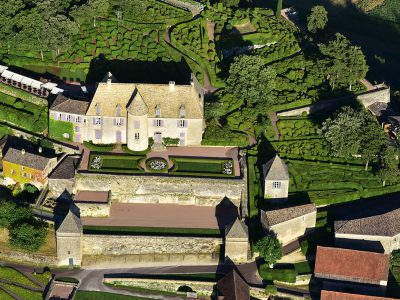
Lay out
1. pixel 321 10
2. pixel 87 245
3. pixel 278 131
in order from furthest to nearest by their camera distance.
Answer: pixel 321 10 < pixel 278 131 < pixel 87 245

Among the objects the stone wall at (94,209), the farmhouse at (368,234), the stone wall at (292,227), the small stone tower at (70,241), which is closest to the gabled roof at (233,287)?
the stone wall at (292,227)

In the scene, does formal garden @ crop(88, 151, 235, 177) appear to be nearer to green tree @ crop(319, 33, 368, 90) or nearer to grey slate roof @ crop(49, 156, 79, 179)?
grey slate roof @ crop(49, 156, 79, 179)

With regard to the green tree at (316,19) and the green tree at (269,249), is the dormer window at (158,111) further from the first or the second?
the green tree at (316,19)

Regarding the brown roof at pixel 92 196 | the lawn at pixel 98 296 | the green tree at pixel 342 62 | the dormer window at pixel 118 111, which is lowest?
the lawn at pixel 98 296

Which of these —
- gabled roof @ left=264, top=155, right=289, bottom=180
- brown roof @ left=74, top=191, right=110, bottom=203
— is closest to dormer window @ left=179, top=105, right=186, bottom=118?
gabled roof @ left=264, top=155, right=289, bottom=180

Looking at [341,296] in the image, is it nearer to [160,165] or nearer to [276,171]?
[276,171]

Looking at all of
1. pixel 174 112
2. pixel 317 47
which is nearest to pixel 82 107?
pixel 174 112

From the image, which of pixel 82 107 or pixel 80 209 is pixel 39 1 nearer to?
pixel 82 107
